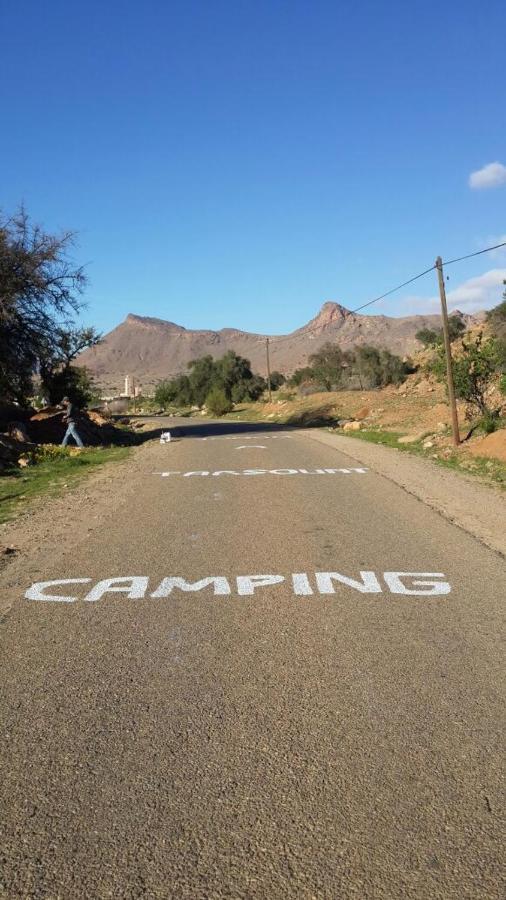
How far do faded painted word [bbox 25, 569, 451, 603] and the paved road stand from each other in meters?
0.03

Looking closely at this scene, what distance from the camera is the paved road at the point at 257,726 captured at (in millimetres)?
2789

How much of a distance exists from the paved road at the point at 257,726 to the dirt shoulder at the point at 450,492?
1563 millimetres

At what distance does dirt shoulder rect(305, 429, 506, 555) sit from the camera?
30.5 ft

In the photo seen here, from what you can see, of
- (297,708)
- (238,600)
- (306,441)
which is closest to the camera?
(297,708)

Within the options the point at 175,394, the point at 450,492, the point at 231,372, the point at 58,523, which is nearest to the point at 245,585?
the point at 58,523

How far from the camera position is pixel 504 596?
6168 millimetres

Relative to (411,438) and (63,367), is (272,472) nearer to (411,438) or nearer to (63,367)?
(411,438)

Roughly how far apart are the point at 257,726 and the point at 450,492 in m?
9.42

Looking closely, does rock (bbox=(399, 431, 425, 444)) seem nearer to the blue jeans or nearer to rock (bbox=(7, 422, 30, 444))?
the blue jeans

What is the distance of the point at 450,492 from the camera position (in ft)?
41.4

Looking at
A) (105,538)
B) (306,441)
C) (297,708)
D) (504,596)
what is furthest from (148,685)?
(306,441)

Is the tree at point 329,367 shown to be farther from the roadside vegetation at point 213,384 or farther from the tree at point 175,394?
the tree at point 175,394

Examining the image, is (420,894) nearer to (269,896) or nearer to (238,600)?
(269,896)

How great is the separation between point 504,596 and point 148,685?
10.8ft
